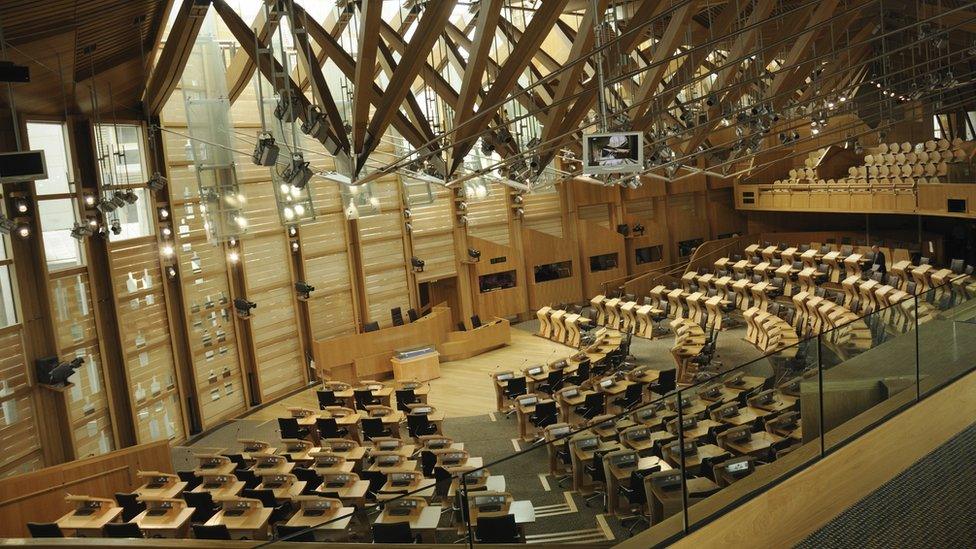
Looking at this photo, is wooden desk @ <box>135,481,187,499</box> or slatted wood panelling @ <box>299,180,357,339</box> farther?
slatted wood panelling @ <box>299,180,357,339</box>

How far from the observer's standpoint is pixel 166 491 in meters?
11.2

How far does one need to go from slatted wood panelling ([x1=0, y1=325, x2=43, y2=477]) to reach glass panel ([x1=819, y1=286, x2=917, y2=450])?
1108 cm

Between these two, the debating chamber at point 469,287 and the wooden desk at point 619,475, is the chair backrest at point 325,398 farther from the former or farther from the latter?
the wooden desk at point 619,475

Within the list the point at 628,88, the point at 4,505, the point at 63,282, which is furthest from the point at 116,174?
the point at 628,88

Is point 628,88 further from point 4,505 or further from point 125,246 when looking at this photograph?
point 4,505

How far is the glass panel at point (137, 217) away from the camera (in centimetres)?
1480

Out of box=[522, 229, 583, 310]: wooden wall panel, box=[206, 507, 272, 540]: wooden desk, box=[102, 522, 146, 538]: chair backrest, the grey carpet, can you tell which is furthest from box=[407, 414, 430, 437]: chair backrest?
box=[522, 229, 583, 310]: wooden wall panel

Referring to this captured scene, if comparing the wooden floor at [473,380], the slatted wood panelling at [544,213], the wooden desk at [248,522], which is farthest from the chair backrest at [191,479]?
the slatted wood panelling at [544,213]

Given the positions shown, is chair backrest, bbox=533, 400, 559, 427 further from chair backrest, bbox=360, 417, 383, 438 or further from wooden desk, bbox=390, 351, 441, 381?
wooden desk, bbox=390, 351, 441, 381

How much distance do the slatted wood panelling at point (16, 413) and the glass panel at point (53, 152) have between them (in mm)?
2346

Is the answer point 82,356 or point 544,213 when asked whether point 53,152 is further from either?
point 544,213

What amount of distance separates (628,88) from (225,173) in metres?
9.78

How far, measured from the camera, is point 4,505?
1111 centimetres

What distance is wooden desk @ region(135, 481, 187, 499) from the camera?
10.9 m
